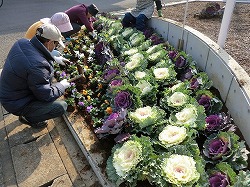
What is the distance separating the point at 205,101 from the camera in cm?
284

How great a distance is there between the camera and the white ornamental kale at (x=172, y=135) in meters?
2.26

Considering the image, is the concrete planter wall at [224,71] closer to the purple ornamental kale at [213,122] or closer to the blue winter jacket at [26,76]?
the purple ornamental kale at [213,122]

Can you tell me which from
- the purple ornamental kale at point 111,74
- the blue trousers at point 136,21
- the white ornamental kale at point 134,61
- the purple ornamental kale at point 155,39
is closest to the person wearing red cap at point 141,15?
the blue trousers at point 136,21

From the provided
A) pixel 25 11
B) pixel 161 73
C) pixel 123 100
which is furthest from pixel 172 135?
pixel 25 11

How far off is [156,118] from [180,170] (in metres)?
0.66

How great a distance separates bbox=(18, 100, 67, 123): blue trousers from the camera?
3023mm

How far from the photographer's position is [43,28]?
278cm

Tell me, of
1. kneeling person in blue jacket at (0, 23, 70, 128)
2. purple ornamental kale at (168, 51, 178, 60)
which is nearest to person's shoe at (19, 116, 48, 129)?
kneeling person in blue jacket at (0, 23, 70, 128)

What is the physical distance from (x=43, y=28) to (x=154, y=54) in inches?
67.3

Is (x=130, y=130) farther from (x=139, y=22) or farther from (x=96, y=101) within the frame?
(x=139, y=22)

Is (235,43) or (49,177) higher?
(235,43)

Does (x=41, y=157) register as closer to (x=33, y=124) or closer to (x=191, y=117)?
(x=33, y=124)

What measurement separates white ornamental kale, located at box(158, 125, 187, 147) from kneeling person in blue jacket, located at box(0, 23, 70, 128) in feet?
4.51

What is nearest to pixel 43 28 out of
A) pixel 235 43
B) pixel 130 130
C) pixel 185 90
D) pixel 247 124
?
pixel 130 130
